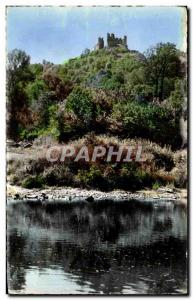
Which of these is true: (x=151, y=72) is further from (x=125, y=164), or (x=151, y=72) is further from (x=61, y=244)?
(x=61, y=244)

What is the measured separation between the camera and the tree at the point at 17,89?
11.1 meters

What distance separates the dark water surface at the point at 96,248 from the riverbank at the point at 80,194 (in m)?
0.06

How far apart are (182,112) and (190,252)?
4.47ft

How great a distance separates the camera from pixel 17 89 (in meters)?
11.2

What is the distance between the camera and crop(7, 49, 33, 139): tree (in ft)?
36.4

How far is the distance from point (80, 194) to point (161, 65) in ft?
4.92

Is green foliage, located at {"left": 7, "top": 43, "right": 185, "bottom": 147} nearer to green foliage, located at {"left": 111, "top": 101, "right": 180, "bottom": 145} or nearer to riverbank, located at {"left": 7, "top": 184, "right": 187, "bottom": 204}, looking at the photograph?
green foliage, located at {"left": 111, "top": 101, "right": 180, "bottom": 145}

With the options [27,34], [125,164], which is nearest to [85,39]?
[27,34]

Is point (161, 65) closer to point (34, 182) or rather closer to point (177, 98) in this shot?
point (177, 98)

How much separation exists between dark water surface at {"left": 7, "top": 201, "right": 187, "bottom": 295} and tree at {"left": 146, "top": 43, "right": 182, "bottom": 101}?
3.90 feet

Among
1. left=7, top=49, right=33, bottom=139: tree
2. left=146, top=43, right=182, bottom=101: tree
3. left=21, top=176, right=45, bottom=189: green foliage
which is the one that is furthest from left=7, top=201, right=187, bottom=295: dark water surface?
left=146, top=43, right=182, bottom=101: tree

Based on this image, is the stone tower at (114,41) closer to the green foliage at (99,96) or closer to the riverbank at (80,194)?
the green foliage at (99,96)

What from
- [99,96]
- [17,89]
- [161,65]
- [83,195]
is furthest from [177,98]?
[17,89]
